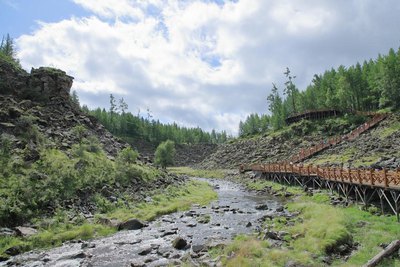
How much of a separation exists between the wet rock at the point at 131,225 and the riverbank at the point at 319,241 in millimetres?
10643

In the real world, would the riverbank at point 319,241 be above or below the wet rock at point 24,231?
below

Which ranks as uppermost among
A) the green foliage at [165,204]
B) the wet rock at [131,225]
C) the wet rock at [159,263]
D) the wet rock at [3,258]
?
the green foliage at [165,204]

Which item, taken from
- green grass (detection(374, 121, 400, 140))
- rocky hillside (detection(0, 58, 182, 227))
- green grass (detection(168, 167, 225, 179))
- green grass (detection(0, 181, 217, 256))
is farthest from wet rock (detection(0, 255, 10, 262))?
green grass (detection(168, 167, 225, 179))

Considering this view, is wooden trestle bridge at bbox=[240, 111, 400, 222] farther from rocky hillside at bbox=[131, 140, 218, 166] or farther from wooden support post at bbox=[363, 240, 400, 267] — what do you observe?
rocky hillside at bbox=[131, 140, 218, 166]

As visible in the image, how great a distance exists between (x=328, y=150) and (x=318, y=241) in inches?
2108

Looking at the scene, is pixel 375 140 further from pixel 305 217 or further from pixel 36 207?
pixel 36 207

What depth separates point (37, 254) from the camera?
882 inches

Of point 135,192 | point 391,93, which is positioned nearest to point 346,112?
point 391,93

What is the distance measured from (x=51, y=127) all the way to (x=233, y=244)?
1729 inches

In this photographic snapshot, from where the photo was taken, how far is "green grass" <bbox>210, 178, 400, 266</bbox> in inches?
676

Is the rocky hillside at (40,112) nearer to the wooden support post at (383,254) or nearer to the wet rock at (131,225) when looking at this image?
the wet rock at (131,225)

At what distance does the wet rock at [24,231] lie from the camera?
25016mm

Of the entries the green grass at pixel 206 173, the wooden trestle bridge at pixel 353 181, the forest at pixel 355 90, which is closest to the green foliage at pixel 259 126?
the forest at pixel 355 90

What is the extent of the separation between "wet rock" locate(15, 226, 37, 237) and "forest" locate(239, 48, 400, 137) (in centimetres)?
9150
